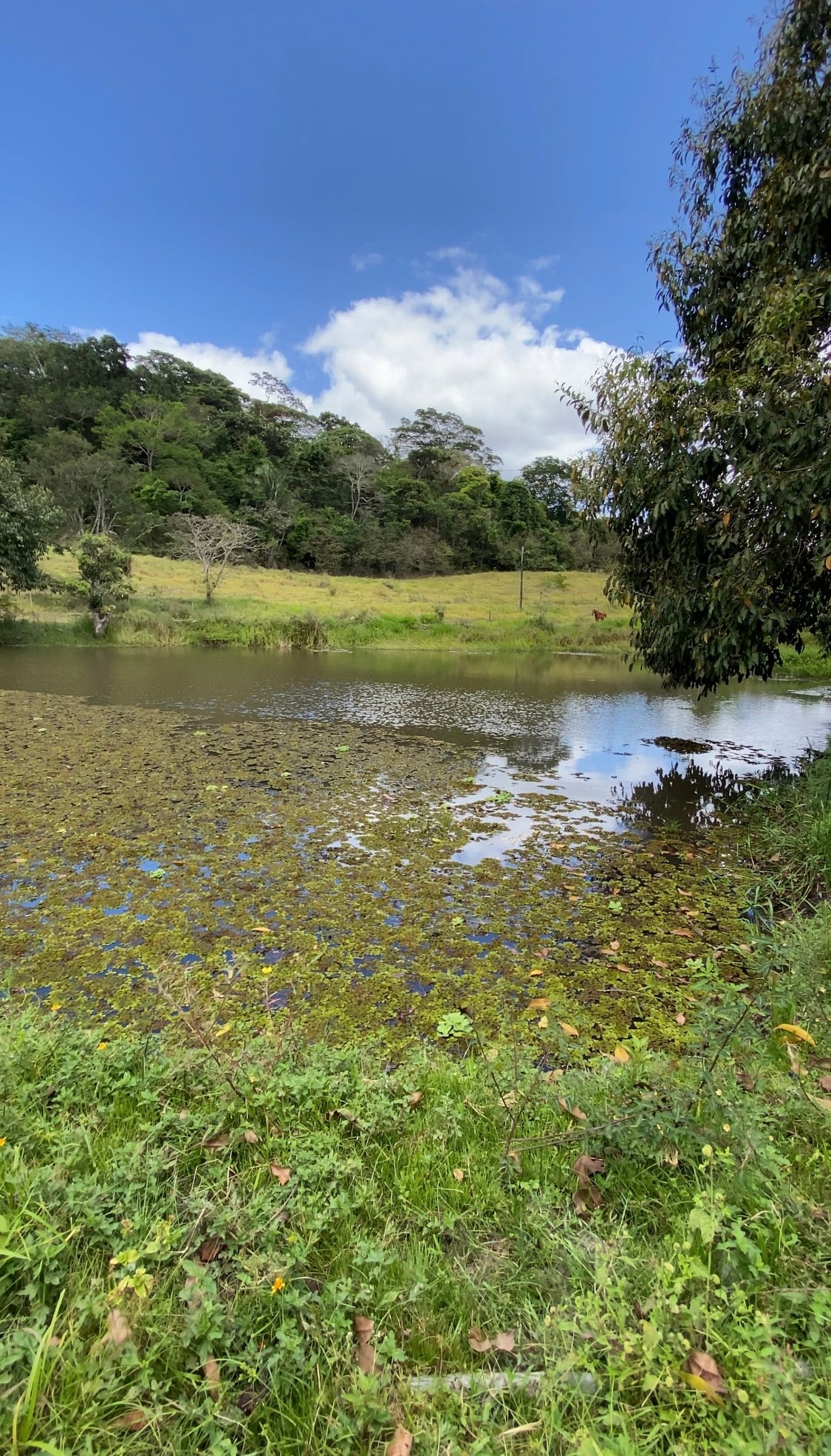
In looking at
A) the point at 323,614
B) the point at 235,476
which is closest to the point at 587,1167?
the point at 323,614

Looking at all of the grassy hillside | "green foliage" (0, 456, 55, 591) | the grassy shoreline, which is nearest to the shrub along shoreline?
the grassy hillside

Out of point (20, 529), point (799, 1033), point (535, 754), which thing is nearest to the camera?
point (799, 1033)

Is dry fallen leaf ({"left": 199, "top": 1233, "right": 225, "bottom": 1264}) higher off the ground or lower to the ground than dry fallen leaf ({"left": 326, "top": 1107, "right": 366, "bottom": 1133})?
higher

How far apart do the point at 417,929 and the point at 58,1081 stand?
2.35 m

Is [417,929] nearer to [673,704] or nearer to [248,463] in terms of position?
[673,704]

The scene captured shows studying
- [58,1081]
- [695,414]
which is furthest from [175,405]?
[58,1081]

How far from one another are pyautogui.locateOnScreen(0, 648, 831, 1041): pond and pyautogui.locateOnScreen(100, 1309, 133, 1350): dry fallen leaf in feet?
3.17

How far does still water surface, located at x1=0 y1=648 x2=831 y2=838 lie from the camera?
8.45 metres

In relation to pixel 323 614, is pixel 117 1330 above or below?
below

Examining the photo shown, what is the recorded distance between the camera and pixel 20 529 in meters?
20.0

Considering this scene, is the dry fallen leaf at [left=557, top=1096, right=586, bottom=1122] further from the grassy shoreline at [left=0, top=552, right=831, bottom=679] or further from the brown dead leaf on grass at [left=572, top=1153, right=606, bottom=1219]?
the grassy shoreline at [left=0, top=552, right=831, bottom=679]

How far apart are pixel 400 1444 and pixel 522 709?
1380 centimetres

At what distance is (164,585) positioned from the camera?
102ft

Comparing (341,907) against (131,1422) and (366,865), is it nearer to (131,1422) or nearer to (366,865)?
(366,865)
